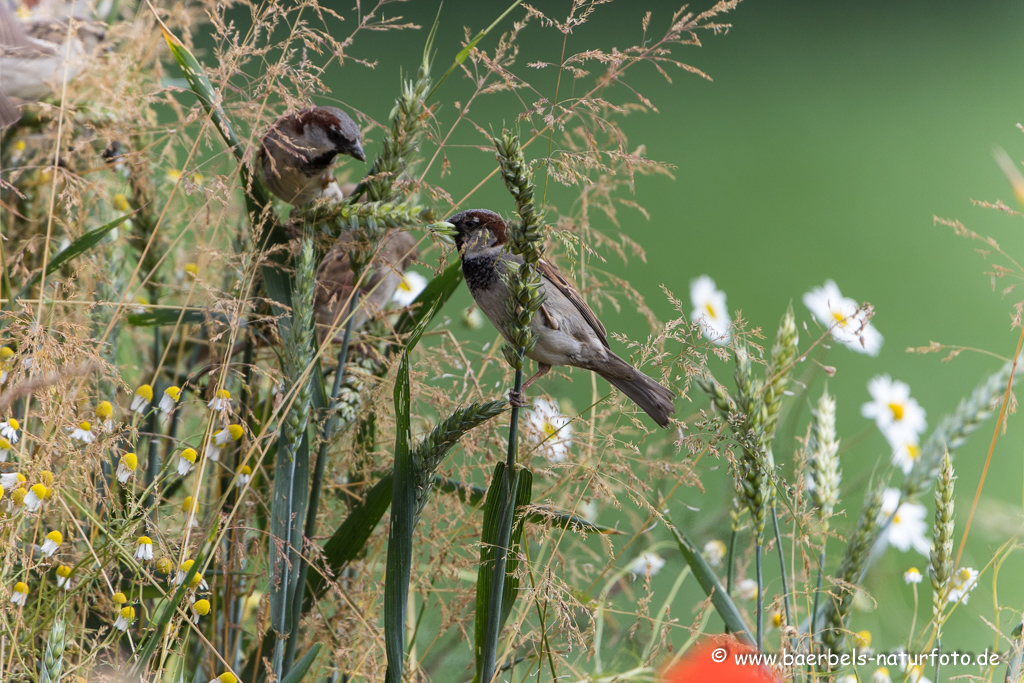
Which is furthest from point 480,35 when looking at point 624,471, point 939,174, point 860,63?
point 860,63

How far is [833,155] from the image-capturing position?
142 inches

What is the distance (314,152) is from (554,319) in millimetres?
351

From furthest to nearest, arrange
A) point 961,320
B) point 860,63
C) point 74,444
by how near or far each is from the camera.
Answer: point 860,63 → point 961,320 → point 74,444

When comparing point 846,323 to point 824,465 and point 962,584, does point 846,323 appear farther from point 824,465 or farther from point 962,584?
point 962,584

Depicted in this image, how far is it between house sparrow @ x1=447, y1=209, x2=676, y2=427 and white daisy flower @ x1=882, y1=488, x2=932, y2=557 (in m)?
0.41

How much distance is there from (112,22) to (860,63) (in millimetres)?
3475

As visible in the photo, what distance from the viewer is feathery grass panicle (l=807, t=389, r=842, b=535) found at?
0.79 m

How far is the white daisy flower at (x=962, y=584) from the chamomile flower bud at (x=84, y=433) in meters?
0.73

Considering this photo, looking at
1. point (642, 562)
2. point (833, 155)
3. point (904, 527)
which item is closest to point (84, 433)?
point (642, 562)

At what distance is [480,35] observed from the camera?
680 millimetres

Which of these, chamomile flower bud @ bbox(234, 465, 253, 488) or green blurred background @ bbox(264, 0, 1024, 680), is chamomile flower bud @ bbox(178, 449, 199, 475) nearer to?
chamomile flower bud @ bbox(234, 465, 253, 488)

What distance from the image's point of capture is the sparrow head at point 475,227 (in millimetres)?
656

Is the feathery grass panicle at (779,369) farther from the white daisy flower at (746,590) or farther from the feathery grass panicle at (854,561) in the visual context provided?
the white daisy flower at (746,590)

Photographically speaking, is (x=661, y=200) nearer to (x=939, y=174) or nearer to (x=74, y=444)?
(x=939, y=174)
